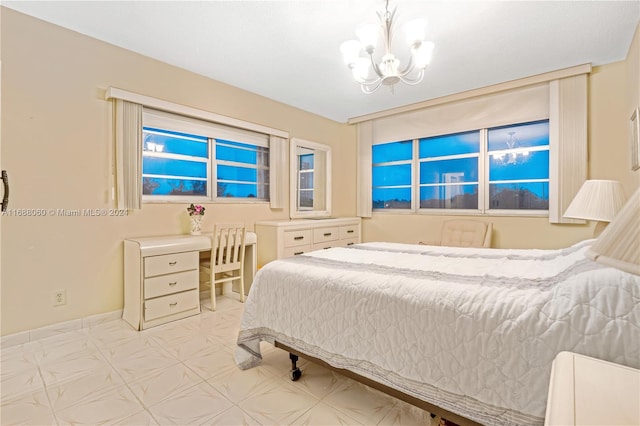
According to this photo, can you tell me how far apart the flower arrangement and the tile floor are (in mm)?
1338

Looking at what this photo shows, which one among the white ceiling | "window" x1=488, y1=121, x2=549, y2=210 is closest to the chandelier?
the white ceiling

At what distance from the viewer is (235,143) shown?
13.1 ft

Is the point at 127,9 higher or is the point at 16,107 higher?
the point at 127,9

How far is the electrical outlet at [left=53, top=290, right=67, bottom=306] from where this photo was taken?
259 cm

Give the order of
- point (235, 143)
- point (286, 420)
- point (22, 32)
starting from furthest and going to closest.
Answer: point (235, 143), point (22, 32), point (286, 420)

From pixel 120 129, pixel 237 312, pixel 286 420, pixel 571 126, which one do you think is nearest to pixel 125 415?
pixel 286 420

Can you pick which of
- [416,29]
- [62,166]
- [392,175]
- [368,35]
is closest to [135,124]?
[62,166]

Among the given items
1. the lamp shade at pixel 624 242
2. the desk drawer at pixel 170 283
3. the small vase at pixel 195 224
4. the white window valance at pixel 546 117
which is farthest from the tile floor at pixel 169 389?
the white window valance at pixel 546 117

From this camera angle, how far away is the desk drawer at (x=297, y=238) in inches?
151

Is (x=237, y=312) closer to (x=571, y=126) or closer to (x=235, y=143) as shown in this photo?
(x=235, y=143)

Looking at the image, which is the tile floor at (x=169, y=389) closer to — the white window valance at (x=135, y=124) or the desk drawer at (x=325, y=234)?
the white window valance at (x=135, y=124)

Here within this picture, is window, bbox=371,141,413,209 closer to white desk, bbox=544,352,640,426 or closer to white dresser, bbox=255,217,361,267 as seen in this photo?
white dresser, bbox=255,217,361,267

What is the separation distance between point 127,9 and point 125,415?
284 centimetres

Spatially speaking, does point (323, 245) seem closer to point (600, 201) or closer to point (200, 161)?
point (200, 161)
